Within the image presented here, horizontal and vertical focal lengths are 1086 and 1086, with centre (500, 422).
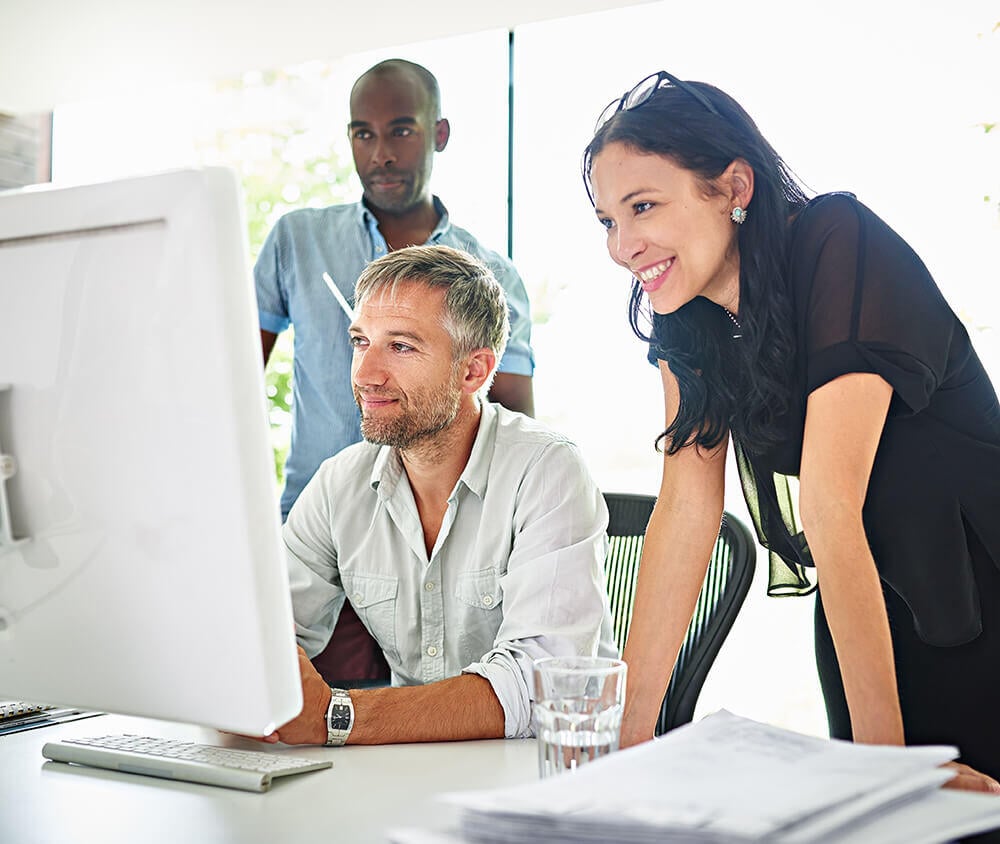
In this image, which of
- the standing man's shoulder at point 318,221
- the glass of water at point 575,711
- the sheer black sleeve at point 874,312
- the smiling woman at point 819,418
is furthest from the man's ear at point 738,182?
the standing man's shoulder at point 318,221

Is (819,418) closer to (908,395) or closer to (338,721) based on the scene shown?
(908,395)

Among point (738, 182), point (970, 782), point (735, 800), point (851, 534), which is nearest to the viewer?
point (735, 800)

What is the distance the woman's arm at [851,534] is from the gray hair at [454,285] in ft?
2.12

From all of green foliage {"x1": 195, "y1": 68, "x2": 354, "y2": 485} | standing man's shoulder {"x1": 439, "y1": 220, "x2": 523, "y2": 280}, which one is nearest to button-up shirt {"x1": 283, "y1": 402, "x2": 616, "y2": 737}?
standing man's shoulder {"x1": 439, "y1": 220, "x2": 523, "y2": 280}

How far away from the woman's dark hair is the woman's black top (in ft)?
0.08

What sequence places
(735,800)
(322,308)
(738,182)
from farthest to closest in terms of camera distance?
(322,308) → (738,182) → (735,800)

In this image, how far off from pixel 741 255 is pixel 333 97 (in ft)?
8.60

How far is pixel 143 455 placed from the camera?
699 mm

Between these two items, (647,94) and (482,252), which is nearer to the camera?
(647,94)

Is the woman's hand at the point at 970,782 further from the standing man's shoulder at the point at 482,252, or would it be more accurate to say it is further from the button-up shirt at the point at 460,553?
the standing man's shoulder at the point at 482,252

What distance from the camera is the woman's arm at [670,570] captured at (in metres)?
1.31

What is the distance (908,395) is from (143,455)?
3.12 ft

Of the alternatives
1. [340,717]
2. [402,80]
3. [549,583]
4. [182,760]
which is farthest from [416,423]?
[402,80]

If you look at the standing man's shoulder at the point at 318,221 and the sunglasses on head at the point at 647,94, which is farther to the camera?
the standing man's shoulder at the point at 318,221
